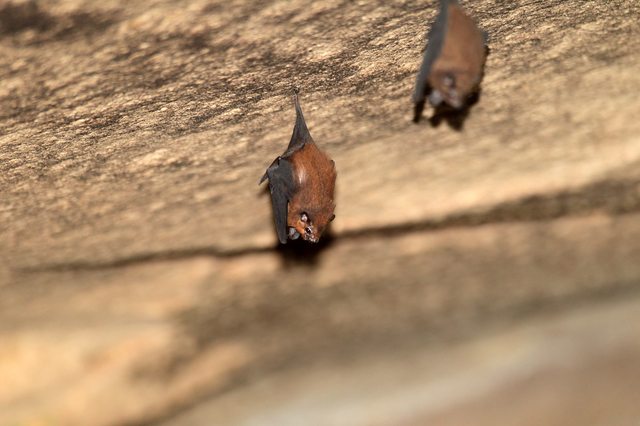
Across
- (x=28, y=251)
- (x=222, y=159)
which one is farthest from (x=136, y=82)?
(x=28, y=251)

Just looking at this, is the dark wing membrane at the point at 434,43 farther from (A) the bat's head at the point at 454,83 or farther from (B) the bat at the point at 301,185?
(B) the bat at the point at 301,185

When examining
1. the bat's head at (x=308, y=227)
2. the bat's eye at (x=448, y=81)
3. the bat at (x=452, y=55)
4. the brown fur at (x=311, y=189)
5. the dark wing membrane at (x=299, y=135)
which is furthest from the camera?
the bat's head at (x=308, y=227)

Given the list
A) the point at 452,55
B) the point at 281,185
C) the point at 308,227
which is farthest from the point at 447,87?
the point at 308,227

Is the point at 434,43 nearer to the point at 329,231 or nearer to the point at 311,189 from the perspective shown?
the point at 311,189

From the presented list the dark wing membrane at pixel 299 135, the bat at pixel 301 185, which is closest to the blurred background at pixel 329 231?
the dark wing membrane at pixel 299 135

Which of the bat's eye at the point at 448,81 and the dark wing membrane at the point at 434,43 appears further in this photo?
the bat's eye at the point at 448,81

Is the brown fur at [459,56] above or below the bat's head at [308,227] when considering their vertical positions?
above
